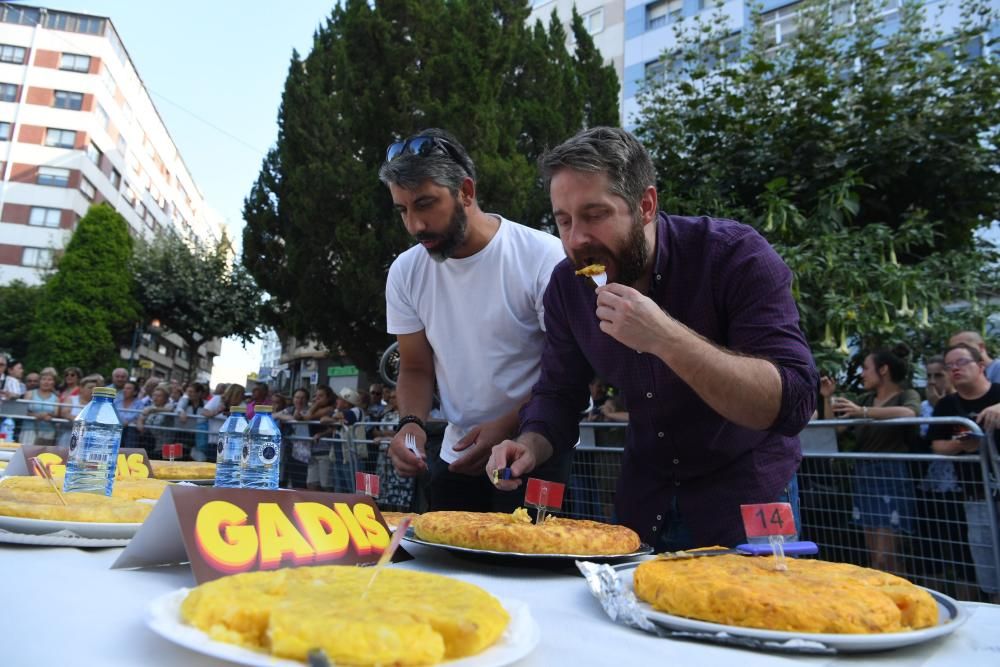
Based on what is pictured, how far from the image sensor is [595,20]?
84.9ft

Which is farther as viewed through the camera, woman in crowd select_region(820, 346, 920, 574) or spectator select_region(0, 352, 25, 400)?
spectator select_region(0, 352, 25, 400)

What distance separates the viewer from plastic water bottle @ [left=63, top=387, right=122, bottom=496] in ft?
5.85

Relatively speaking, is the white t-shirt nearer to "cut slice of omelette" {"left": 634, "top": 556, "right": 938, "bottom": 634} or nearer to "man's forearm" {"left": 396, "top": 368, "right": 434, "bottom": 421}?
"man's forearm" {"left": 396, "top": 368, "right": 434, "bottom": 421}

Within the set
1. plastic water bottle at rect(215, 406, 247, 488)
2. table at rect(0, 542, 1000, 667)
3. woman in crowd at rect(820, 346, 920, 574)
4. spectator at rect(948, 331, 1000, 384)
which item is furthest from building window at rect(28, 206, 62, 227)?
table at rect(0, 542, 1000, 667)

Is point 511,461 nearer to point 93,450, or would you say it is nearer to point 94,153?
point 93,450

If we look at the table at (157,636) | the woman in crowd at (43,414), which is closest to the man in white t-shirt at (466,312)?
the table at (157,636)

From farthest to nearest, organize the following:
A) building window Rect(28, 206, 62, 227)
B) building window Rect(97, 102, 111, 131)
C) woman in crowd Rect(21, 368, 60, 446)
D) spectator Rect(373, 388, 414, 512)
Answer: building window Rect(97, 102, 111, 131)
building window Rect(28, 206, 62, 227)
woman in crowd Rect(21, 368, 60, 446)
spectator Rect(373, 388, 414, 512)

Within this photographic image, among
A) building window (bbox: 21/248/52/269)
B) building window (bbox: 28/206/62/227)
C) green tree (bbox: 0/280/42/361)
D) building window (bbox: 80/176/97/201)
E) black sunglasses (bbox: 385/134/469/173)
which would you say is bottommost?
black sunglasses (bbox: 385/134/469/173)

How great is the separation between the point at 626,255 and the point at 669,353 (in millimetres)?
427

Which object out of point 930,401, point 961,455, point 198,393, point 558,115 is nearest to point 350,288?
point 198,393

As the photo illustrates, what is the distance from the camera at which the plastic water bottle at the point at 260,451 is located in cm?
195

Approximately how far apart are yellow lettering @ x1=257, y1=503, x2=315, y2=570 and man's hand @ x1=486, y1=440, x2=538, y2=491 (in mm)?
667

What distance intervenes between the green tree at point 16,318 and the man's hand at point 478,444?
38545 mm

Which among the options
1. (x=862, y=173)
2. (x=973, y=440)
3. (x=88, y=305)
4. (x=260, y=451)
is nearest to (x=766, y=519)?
(x=260, y=451)
